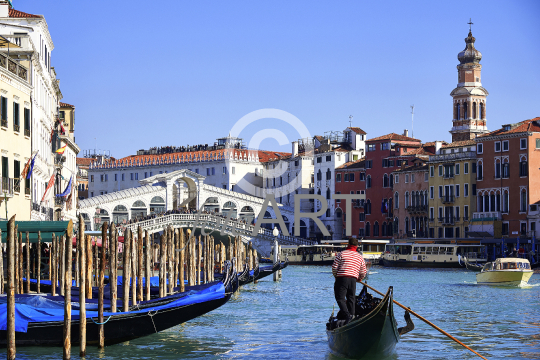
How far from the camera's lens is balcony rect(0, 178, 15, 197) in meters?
18.5

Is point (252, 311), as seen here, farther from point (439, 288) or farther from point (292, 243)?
point (292, 243)

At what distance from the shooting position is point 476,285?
28922 mm

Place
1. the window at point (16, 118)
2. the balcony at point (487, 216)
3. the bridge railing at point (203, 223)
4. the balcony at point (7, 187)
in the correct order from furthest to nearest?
1. the balcony at point (487, 216)
2. the bridge railing at point (203, 223)
3. the window at point (16, 118)
4. the balcony at point (7, 187)

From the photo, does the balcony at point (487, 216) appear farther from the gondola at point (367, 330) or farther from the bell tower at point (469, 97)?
the gondola at point (367, 330)

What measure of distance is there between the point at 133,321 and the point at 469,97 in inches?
1811

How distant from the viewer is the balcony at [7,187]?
18531 mm

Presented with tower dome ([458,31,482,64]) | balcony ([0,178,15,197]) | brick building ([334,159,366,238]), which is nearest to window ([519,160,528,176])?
brick building ([334,159,366,238])

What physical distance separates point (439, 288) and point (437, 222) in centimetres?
2052

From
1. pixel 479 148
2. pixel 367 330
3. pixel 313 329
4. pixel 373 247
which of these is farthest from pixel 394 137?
pixel 367 330

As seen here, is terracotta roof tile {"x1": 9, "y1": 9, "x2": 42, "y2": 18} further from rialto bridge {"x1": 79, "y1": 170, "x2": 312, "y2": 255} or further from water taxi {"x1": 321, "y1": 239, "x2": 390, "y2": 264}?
water taxi {"x1": 321, "y1": 239, "x2": 390, "y2": 264}

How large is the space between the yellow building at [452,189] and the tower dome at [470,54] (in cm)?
964

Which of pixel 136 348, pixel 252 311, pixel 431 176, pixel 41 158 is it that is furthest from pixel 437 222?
pixel 136 348

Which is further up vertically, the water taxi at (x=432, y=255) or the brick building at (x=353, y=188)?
the brick building at (x=353, y=188)

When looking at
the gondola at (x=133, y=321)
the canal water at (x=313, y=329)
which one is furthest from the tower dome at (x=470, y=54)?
the gondola at (x=133, y=321)
